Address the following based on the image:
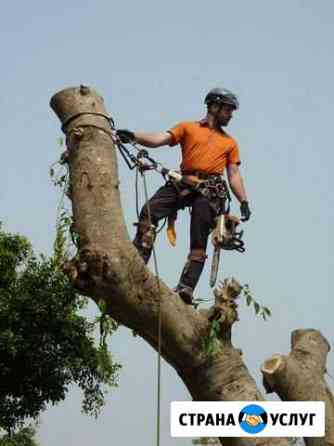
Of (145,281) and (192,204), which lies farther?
(192,204)

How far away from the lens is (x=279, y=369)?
650cm

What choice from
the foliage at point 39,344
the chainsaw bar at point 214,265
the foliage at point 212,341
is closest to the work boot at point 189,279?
the chainsaw bar at point 214,265

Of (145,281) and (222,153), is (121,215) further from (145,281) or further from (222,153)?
(222,153)

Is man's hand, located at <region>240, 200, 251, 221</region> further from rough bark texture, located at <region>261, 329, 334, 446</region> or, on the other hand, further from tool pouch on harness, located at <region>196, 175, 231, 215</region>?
rough bark texture, located at <region>261, 329, 334, 446</region>

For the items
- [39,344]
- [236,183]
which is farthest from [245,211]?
[39,344]

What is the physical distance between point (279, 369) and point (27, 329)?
1517 centimetres

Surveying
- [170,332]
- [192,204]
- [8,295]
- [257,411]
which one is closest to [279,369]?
[257,411]

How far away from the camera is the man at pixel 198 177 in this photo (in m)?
7.01

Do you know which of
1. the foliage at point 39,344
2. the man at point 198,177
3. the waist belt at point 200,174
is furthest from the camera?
the foliage at point 39,344

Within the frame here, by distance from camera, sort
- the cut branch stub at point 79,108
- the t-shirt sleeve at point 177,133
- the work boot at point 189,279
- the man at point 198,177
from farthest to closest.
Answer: the t-shirt sleeve at point 177,133 < the man at point 198,177 < the work boot at point 189,279 < the cut branch stub at point 79,108

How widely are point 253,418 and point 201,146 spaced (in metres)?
2.62

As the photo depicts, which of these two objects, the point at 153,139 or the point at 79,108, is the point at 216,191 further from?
the point at 79,108

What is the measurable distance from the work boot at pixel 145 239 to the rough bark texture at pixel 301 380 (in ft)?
4.34

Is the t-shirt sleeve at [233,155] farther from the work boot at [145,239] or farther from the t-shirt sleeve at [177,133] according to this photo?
the work boot at [145,239]
